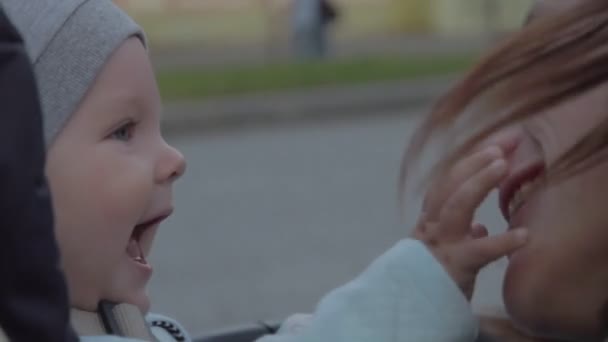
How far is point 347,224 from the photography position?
Answer: 19.2 ft

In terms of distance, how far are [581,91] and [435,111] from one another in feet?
0.70

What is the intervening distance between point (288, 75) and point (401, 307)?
9994mm

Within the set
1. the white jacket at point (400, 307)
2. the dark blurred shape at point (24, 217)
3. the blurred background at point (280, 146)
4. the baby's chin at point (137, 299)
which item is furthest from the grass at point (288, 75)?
the dark blurred shape at point (24, 217)

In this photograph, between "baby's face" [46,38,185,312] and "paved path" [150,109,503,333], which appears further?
"paved path" [150,109,503,333]

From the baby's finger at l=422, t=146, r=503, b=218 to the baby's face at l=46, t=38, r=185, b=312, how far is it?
0.26 meters

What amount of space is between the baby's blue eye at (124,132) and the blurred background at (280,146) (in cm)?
38

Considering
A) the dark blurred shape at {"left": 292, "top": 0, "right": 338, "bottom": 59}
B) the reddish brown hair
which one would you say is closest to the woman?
the reddish brown hair

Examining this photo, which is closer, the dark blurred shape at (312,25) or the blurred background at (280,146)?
the blurred background at (280,146)

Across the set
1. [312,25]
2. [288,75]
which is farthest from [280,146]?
[312,25]

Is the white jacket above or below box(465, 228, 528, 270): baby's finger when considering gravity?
below

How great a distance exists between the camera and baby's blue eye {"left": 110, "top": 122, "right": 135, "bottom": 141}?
137cm

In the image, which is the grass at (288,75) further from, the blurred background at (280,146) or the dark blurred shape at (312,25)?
the dark blurred shape at (312,25)

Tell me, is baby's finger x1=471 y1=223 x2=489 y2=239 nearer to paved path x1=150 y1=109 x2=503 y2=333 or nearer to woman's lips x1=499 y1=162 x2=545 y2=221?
woman's lips x1=499 y1=162 x2=545 y2=221

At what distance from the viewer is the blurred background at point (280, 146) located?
4773 millimetres
